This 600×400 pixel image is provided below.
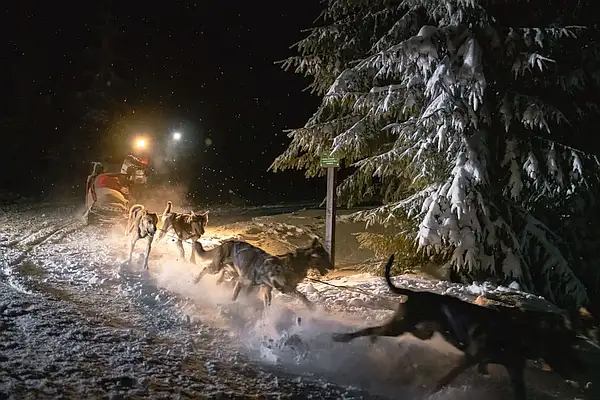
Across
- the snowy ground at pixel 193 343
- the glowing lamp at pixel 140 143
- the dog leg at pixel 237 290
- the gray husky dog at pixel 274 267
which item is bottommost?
the snowy ground at pixel 193 343

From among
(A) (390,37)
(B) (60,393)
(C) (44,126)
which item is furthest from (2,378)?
(C) (44,126)

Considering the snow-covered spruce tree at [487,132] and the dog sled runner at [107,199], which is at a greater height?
A: the snow-covered spruce tree at [487,132]

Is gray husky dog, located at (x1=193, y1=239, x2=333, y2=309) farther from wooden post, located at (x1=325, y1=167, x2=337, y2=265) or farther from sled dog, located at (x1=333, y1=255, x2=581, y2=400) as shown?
wooden post, located at (x1=325, y1=167, x2=337, y2=265)

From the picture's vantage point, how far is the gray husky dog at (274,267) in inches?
306

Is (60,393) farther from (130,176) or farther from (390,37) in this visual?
(130,176)

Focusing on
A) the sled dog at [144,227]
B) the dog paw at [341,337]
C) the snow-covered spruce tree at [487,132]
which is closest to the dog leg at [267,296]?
the dog paw at [341,337]

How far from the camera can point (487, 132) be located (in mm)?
9688

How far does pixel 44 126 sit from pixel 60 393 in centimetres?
2923

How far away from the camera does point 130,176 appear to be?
17766 millimetres

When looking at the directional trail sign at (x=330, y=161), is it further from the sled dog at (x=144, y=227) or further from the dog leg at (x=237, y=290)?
the sled dog at (x=144, y=227)

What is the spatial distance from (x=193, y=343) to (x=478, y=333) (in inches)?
128

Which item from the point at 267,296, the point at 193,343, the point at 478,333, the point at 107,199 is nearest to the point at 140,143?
the point at 107,199

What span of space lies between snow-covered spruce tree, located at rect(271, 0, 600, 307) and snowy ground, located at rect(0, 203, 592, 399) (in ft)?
3.70

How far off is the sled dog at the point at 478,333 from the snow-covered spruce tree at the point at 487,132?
221cm
